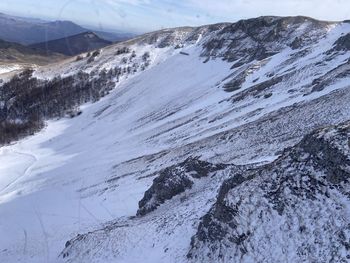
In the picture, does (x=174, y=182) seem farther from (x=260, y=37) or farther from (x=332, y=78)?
(x=260, y=37)

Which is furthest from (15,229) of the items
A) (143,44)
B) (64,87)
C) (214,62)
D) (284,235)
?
(143,44)

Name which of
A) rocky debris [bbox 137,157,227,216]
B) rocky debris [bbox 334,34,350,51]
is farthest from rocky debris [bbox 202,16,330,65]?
rocky debris [bbox 137,157,227,216]

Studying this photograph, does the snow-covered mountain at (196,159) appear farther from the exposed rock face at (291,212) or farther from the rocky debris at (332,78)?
the rocky debris at (332,78)

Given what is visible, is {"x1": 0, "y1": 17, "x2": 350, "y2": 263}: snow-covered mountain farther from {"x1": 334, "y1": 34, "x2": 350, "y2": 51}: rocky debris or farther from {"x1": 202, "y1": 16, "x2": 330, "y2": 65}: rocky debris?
{"x1": 202, "y1": 16, "x2": 330, "y2": 65}: rocky debris

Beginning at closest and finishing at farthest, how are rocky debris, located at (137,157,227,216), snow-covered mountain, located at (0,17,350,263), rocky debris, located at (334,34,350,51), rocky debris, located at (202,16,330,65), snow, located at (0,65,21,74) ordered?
snow-covered mountain, located at (0,17,350,263) → rocky debris, located at (137,157,227,216) → rocky debris, located at (334,34,350,51) → rocky debris, located at (202,16,330,65) → snow, located at (0,65,21,74)

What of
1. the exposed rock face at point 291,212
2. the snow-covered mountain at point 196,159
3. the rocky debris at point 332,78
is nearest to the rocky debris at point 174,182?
the snow-covered mountain at point 196,159
